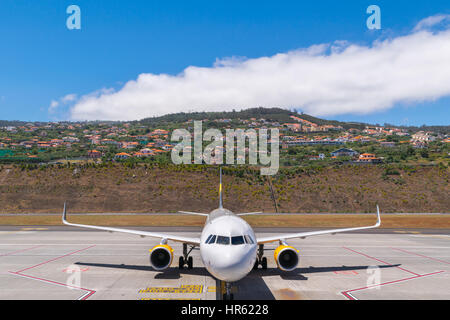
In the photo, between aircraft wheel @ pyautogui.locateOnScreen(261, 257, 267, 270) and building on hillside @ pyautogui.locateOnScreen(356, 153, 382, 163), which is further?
building on hillside @ pyautogui.locateOnScreen(356, 153, 382, 163)

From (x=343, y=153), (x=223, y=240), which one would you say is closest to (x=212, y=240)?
(x=223, y=240)

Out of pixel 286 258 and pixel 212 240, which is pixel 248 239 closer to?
pixel 212 240

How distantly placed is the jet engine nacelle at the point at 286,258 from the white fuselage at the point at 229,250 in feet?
15.4

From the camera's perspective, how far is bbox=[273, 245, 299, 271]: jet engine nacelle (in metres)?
18.3

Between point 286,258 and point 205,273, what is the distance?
546 centimetres

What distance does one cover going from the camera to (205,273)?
795 inches

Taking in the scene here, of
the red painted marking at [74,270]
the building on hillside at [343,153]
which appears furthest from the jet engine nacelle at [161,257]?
the building on hillside at [343,153]

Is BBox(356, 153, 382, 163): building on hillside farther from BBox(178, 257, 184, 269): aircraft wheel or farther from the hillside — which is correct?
BBox(178, 257, 184, 269): aircraft wheel

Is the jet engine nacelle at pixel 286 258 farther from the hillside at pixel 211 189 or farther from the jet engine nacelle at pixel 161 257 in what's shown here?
the hillside at pixel 211 189

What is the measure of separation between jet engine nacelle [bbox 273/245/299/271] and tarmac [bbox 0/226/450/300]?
0.97 metres

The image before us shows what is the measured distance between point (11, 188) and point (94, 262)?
64.3 meters

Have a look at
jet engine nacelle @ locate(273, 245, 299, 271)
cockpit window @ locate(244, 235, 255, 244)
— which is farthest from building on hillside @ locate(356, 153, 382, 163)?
cockpit window @ locate(244, 235, 255, 244)

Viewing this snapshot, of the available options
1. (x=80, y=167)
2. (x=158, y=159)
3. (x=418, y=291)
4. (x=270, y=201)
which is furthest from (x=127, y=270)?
(x=158, y=159)

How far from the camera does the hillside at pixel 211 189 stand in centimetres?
6781
